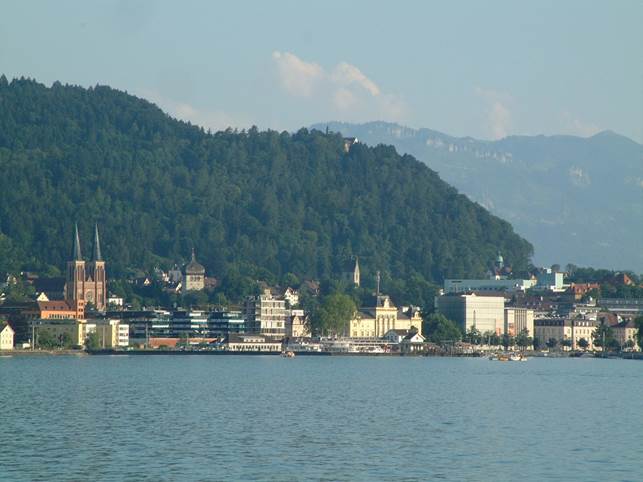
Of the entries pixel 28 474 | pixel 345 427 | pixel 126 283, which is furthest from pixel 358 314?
pixel 28 474

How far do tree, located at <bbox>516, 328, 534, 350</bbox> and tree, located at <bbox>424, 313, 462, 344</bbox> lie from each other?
22.3 feet

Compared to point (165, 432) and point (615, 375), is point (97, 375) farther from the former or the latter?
point (165, 432)

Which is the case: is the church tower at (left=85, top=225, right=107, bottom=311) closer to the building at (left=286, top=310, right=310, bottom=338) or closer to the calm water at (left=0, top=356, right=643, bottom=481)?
the building at (left=286, top=310, right=310, bottom=338)

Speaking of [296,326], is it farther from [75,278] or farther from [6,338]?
[6,338]

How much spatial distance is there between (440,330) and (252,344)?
71.6ft

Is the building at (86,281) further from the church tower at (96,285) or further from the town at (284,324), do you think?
the town at (284,324)

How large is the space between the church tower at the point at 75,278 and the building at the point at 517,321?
149 ft

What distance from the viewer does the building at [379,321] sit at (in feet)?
576

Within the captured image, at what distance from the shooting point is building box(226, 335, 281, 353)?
155m

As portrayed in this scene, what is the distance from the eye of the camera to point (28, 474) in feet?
120

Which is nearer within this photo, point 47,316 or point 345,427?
point 345,427

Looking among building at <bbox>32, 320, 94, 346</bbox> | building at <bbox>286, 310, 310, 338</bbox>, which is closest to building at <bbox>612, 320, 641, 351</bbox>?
building at <bbox>286, 310, 310, 338</bbox>

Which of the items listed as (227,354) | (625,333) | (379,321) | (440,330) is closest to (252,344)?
(227,354)

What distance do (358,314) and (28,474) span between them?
14048cm
